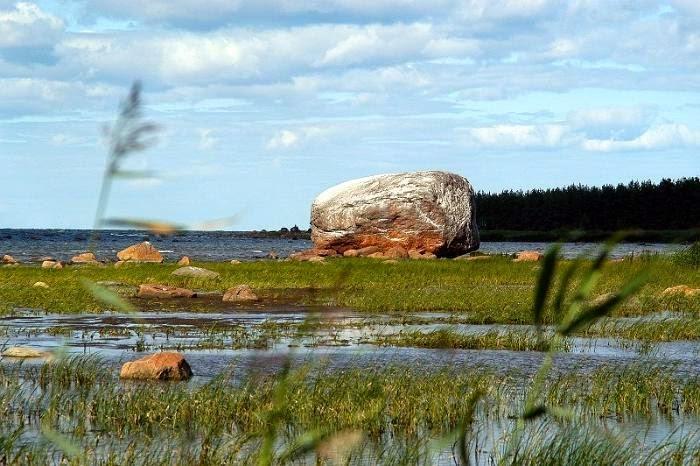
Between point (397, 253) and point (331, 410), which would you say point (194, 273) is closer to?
point (397, 253)

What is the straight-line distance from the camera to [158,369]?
12.7 metres

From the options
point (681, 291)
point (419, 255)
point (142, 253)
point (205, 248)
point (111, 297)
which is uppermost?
point (111, 297)

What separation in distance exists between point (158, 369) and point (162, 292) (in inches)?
636

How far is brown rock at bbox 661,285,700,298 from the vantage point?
25.4 meters

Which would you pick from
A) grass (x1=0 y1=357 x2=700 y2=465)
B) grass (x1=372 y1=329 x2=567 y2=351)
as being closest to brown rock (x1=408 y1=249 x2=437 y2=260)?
grass (x1=372 y1=329 x2=567 y2=351)

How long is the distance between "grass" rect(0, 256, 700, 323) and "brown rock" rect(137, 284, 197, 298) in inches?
47.4

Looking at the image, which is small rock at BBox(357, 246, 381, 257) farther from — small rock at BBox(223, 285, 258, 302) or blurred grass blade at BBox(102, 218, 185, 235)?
blurred grass blade at BBox(102, 218, 185, 235)

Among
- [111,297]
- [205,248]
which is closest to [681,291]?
[111,297]

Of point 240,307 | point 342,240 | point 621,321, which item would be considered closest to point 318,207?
point 342,240

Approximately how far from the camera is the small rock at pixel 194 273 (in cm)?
3344

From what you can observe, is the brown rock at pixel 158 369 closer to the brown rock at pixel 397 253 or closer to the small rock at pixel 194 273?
the small rock at pixel 194 273

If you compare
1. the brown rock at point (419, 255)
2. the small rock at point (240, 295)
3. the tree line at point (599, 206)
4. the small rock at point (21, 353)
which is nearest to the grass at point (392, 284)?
the small rock at point (240, 295)

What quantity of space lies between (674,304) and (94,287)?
22.5m

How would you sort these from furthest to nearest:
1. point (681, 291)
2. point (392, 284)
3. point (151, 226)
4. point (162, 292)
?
point (392, 284) → point (162, 292) → point (681, 291) → point (151, 226)
